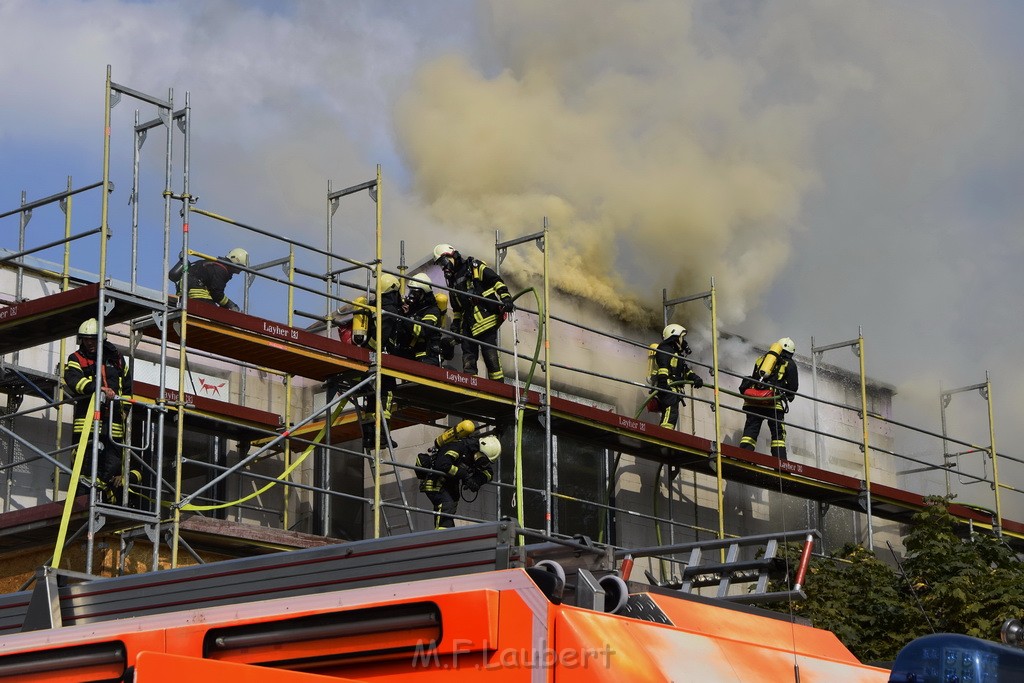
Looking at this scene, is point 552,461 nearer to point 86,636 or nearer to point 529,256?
point 529,256

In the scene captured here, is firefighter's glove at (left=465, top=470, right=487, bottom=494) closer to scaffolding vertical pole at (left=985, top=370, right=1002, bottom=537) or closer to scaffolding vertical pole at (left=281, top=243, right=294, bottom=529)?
scaffolding vertical pole at (left=281, top=243, right=294, bottom=529)

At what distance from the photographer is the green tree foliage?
15969mm

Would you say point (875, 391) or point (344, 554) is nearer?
point (344, 554)

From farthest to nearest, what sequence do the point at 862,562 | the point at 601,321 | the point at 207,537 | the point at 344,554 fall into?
the point at 601,321, the point at 862,562, the point at 207,537, the point at 344,554

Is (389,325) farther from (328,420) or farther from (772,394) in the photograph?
(772,394)

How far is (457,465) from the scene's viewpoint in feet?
50.7

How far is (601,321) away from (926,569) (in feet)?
19.3

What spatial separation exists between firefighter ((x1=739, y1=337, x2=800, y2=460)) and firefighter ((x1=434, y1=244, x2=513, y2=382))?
419 centimetres

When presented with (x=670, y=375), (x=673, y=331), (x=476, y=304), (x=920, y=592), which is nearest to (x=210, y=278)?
(x=476, y=304)

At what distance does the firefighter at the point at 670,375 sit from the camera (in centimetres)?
1905

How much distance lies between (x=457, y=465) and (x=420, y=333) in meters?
1.92

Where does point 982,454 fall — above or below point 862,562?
above

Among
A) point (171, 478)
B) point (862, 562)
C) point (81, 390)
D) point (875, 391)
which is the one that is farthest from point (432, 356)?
point (875, 391)

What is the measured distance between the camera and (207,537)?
541 inches
